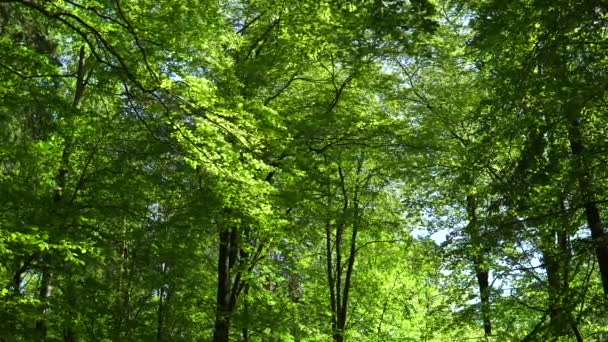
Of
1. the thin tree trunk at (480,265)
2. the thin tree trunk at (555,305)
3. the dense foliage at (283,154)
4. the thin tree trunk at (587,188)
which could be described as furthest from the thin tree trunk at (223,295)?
the thin tree trunk at (587,188)

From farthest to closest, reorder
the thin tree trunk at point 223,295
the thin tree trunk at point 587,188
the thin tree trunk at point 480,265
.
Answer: the thin tree trunk at point 223,295, the thin tree trunk at point 480,265, the thin tree trunk at point 587,188

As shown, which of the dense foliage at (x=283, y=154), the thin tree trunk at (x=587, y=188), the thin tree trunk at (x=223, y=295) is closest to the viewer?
the thin tree trunk at (x=587, y=188)

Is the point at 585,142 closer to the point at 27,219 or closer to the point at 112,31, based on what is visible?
the point at 112,31

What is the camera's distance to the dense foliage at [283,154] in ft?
22.3

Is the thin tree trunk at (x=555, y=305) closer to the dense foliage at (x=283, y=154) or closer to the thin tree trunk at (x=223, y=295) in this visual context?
the dense foliage at (x=283, y=154)

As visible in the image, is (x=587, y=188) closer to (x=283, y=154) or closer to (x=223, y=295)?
(x=283, y=154)

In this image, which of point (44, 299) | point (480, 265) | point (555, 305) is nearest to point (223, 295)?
point (44, 299)

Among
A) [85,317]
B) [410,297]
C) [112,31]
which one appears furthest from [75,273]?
[410,297]

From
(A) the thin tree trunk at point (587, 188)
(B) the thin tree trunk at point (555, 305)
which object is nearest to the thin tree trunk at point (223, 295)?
(B) the thin tree trunk at point (555, 305)

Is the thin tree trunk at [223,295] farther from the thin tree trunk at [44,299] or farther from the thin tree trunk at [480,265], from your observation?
the thin tree trunk at [480,265]

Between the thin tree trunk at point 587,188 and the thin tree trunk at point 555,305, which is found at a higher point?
the thin tree trunk at point 587,188

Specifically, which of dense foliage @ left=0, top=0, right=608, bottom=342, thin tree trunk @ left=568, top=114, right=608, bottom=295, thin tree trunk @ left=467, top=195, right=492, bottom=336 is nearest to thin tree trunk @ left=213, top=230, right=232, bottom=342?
dense foliage @ left=0, top=0, right=608, bottom=342

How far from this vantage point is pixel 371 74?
48.5 feet

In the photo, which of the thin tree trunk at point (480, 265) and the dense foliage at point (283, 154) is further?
the thin tree trunk at point (480, 265)
